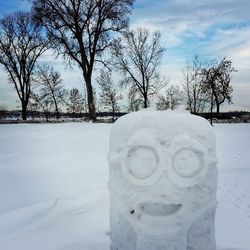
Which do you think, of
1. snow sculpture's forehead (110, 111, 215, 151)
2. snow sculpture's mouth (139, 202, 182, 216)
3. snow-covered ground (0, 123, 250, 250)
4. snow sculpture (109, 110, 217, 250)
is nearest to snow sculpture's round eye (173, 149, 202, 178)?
snow sculpture (109, 110, 217, 250)

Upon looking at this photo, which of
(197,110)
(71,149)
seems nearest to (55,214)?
(71,149)

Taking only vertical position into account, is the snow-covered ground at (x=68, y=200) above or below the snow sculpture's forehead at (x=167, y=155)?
below

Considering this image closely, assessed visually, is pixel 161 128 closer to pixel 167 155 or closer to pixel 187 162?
pixel 167 155

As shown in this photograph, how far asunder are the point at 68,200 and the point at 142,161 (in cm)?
272

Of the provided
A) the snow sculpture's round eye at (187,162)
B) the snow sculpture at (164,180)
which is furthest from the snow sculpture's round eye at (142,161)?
the snow sculpture's round eye at (187,162)

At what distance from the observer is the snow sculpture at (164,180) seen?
99.0 inches

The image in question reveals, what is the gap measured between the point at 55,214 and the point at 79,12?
2310 centimetres

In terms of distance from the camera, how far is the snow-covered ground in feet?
12.1

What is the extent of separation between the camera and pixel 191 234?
8.49 feet

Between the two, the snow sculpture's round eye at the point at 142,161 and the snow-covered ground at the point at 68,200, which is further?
the snow-covered ground at the point at 68,200

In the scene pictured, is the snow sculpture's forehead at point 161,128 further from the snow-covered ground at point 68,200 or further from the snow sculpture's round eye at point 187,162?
the snow-covered ground at point 68,200

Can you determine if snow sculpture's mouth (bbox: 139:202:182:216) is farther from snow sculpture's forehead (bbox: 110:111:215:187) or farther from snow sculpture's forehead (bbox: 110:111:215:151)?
snow sculpture's forehead (bbox: 110:111:215:151)

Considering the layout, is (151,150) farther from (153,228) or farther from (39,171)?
(39,171)

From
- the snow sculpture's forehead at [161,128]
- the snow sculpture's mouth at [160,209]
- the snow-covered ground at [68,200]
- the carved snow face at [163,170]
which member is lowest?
the snow-covered ground at [68,200]
